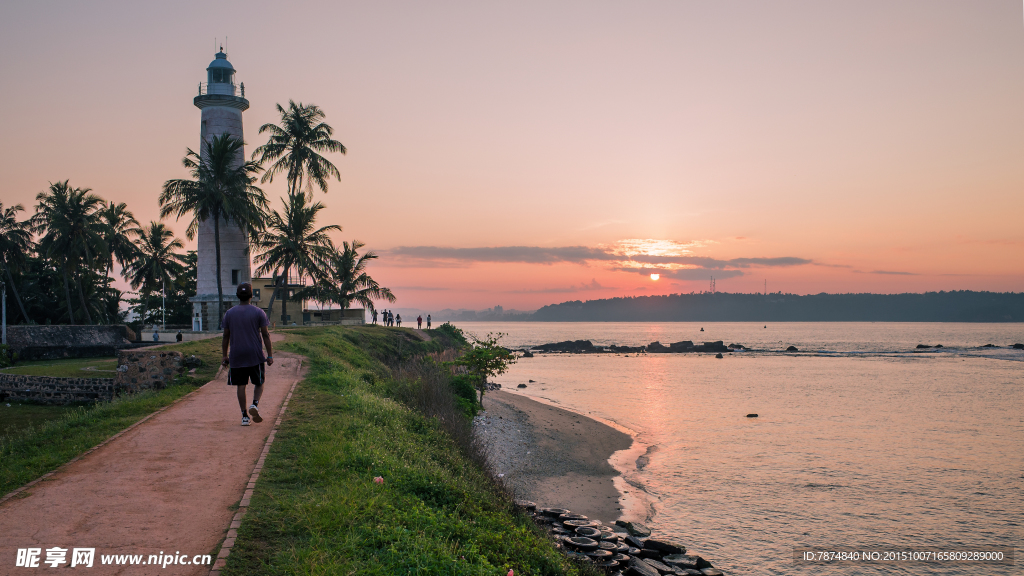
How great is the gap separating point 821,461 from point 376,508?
1742cm

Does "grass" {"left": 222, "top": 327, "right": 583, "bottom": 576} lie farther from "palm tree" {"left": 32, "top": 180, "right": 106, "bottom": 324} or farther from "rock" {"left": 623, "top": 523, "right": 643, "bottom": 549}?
"palm tree" {"left": 32, "top": 180, "right": 106, "bottom": 324}

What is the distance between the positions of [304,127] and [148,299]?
24708 millimetres

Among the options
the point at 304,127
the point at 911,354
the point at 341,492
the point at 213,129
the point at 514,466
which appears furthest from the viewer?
the point at 911,354

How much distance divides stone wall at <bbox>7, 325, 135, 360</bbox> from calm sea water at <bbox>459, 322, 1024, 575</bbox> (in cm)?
2451

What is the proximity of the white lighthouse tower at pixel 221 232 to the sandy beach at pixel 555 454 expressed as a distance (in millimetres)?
19186

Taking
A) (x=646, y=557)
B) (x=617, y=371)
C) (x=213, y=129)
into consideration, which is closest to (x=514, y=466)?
(x=646, y=557)

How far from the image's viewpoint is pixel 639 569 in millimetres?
9188

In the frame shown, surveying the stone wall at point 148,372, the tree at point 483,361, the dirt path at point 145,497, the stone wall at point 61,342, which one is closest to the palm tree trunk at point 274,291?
the stone wall at point 61,342

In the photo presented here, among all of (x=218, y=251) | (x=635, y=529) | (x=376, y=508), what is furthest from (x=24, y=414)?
(x=635, y=529)

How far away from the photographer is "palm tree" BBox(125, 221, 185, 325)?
48.7 m

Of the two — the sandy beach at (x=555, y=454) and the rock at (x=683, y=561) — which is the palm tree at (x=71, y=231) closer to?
the sandy beach at (x=555, y=454)

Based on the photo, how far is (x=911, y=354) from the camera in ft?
237

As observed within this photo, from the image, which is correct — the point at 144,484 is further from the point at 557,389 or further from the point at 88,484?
the point at 557,389

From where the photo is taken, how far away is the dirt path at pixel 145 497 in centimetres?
513
